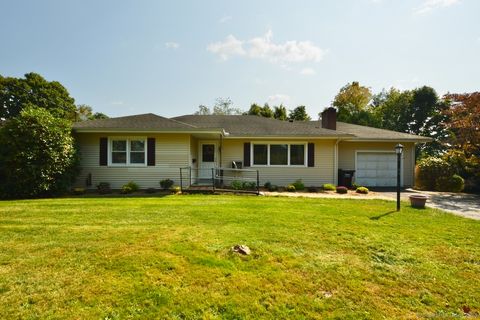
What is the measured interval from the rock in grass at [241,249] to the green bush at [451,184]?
Answer: 13.5 meters

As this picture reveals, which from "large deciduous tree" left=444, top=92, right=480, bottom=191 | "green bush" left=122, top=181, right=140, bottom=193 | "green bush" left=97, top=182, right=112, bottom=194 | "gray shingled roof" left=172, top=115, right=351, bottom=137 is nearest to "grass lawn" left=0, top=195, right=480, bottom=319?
"green bush" left=122, top=181, right=140, bottom=193

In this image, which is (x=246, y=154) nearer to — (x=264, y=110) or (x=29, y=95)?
(x=264, y=110)

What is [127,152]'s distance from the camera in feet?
37.7

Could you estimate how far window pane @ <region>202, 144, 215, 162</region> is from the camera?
13.2 m

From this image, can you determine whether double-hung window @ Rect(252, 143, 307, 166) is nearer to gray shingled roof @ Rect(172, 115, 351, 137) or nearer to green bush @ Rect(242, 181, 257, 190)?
gray shingled roof @ Rect(172, 115, 351, 137)

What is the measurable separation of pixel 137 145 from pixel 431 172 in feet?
49.5

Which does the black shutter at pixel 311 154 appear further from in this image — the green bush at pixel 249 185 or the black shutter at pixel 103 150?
the black shutter at pixel 103 150

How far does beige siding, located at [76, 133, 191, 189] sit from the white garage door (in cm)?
940

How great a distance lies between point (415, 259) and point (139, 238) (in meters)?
4.58

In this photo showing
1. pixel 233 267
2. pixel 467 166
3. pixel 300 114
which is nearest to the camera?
pixel 233 267

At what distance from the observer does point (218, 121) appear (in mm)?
15461

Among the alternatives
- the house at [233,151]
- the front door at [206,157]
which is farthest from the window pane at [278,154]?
the front door at [206,157]

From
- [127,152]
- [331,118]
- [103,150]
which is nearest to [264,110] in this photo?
[331,118]

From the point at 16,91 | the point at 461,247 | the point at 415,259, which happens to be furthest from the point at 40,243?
the point at 16,91
